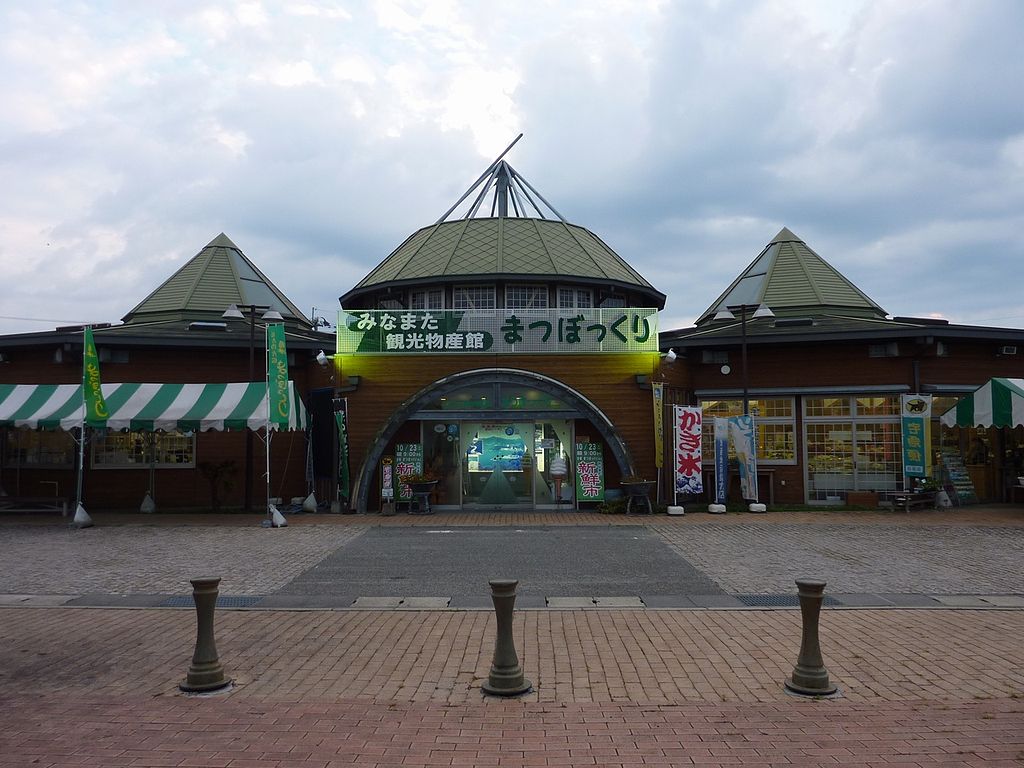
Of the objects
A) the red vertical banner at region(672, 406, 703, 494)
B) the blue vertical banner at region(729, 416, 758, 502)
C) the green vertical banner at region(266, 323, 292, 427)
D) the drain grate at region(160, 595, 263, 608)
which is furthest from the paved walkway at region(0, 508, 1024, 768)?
the blue vertical banner at region(729, 416, 758, 502)

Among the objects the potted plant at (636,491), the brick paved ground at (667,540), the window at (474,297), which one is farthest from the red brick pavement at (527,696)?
the window at (474,297)

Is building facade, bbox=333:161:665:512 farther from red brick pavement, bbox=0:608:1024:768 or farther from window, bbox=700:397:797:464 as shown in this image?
red brick pavement, bbox=0:608:1024:768

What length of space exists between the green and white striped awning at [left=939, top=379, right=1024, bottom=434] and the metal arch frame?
8.29 m

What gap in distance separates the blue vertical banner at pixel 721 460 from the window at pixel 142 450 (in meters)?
13.4

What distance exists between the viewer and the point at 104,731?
217 inches

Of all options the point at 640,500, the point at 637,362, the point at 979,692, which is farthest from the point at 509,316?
the point at 979,692

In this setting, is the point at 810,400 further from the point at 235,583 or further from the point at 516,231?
the point at 235,583

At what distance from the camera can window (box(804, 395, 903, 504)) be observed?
19.4 m

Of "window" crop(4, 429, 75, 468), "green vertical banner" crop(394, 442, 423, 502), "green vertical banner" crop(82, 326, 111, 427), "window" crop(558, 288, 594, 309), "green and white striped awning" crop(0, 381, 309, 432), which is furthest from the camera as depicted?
"window" crop(558, 288, 594, 309)

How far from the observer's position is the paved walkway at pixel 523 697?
5.14m

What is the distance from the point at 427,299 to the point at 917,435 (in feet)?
Result: 45.7

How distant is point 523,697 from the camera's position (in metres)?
6.12

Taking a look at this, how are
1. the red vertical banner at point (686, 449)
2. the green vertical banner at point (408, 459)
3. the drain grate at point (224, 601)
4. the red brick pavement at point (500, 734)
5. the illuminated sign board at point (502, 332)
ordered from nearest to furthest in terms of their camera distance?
the red brick pavement at point (500, 734) < the drain grate at point (224, 601) < the red vertical banner at point (686, 449) < the green vertical banner at point (408, 459) < the illuminated sign board at point (502, 332)

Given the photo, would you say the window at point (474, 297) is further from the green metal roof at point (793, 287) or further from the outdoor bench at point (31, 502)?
the outdoor bench at point (31, 502)
